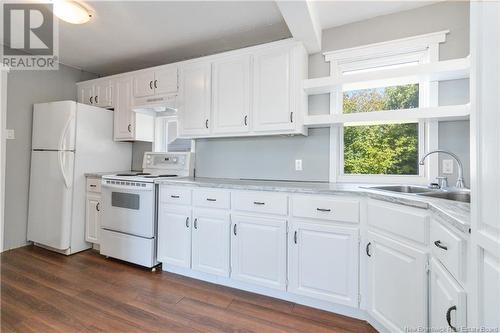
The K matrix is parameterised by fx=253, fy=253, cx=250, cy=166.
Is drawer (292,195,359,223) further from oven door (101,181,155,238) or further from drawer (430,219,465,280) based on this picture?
oven door (101,181,155,238)

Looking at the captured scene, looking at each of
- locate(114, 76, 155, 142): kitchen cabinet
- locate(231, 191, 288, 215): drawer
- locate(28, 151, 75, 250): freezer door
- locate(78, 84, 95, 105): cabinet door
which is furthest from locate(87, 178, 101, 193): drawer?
locate(231, 191, 288, 215): drawer

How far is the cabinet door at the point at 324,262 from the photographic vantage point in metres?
1.77

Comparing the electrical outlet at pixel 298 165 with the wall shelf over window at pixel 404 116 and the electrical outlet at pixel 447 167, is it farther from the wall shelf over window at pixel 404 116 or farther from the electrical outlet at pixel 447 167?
the electrical outlet at pixel 447 167

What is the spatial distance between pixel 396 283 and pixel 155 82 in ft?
9.76

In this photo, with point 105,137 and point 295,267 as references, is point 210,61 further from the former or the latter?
point 295,267

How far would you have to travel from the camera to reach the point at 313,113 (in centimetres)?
249

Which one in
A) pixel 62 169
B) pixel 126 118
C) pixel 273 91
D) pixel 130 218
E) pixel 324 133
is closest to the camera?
pixel 273 91

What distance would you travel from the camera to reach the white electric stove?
2490mm

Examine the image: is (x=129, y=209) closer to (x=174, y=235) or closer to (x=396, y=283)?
(x=174, y=235)

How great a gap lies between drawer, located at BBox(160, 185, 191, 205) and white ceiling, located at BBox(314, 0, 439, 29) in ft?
6.44

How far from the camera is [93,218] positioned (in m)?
3.00

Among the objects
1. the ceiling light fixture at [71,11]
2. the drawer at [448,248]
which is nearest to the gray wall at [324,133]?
the drawer at [448,248]

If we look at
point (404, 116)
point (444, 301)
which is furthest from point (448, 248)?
point (404, 116)

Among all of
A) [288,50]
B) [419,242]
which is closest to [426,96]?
[288,50]
